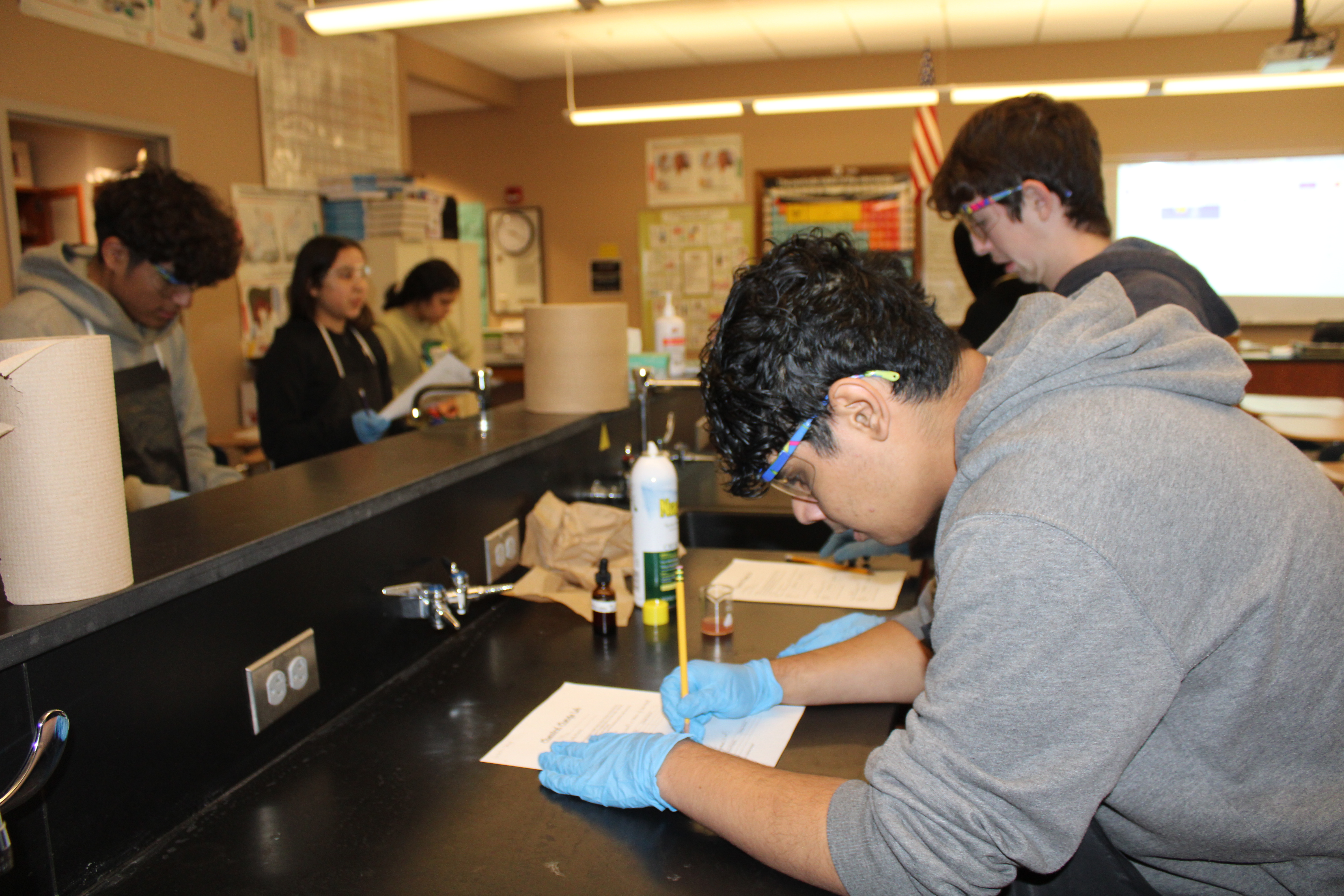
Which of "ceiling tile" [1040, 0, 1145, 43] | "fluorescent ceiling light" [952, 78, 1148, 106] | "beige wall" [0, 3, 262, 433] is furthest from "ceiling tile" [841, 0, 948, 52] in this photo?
"beige wall" [0, 3, 262, 433]

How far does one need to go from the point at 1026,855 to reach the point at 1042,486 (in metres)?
0.31

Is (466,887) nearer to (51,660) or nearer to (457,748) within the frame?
(457,748)

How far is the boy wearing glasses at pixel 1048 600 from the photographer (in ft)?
2.45

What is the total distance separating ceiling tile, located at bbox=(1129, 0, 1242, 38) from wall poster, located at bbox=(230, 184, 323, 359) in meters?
4.86

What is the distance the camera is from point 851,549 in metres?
1.90

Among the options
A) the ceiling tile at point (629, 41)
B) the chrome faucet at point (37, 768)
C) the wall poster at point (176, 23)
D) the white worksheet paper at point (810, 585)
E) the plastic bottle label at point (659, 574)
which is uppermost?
the ceiling tile at point (629, 41)

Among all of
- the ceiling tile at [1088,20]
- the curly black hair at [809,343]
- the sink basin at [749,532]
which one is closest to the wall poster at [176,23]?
the sink basin at [749,532]

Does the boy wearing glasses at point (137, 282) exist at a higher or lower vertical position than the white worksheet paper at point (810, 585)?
higher

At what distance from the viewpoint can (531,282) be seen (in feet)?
24.1

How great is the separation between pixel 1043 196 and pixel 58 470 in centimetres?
189

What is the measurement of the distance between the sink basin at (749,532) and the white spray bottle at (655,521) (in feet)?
2.32

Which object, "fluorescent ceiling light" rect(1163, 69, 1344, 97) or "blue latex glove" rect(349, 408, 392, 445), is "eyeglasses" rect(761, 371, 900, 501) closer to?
"blue latex glove" rect(349, 408, 392, 445)

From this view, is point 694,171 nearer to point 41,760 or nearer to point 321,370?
point 321,370

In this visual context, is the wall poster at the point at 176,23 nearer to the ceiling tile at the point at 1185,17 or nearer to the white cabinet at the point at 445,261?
the white cabinet at the point at 445,261
